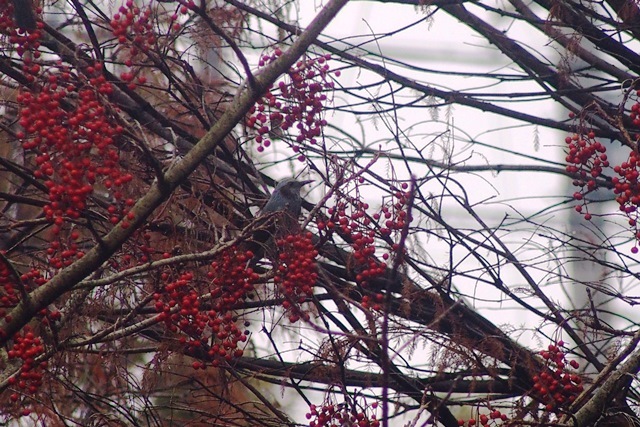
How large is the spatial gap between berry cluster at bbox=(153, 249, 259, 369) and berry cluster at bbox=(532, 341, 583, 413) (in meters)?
1.68

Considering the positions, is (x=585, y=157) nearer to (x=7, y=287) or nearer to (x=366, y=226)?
(x=366, y=226)

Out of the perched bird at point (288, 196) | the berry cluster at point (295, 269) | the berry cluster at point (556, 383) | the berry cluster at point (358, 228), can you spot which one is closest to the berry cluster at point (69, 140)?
the berry cluster at point (295, 269)

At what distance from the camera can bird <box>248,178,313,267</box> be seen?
4273mm

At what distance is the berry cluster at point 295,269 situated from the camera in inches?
157

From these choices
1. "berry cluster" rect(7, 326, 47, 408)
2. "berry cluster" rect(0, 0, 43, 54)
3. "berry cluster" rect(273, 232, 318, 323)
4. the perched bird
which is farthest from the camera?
the perched bird

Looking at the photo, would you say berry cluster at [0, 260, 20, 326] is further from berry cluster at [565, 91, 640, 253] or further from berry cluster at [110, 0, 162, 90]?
berry cluster at [565, 91, 640, 253]

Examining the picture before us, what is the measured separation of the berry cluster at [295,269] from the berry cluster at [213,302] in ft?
0.51

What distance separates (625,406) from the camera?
4.48 metres

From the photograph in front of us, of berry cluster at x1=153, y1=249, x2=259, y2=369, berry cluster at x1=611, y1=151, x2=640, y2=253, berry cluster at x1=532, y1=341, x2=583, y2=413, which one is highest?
berry cluster at x1=611, y1=151, x2=640, y2=253

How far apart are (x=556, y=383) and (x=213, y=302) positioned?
6.46 ft

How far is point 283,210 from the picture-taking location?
418cm

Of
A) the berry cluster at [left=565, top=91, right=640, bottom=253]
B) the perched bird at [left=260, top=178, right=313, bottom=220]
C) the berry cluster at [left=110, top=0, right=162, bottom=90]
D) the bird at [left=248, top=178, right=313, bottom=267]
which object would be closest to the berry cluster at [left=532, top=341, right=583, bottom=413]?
the berry cluster at [left=565, top=91, right=640, bottom=253]

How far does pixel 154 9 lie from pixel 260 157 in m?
1.90

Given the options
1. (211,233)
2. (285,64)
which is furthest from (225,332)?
(285,64)
